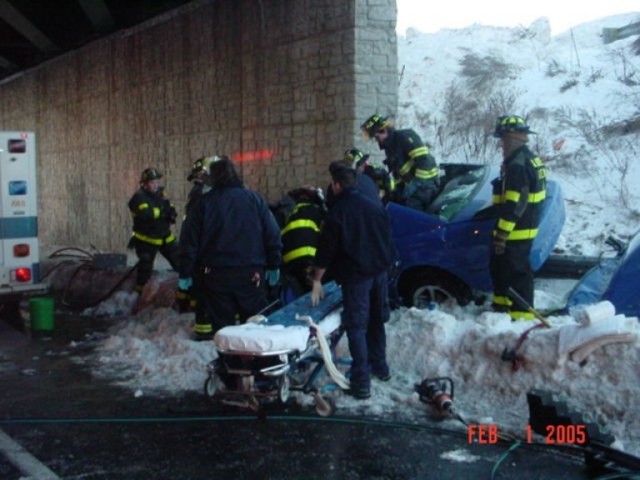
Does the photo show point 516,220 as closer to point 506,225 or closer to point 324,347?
point 506,225

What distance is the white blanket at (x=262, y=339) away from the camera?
5.05 meters

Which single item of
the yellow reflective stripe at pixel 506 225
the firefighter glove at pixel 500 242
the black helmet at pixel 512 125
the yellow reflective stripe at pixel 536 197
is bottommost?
the firefighter glove at pixel 500 242

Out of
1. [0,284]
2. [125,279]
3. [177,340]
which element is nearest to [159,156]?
[125,279]

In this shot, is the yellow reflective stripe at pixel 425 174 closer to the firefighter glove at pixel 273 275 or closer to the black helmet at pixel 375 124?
the black helmet at pixel 375 124

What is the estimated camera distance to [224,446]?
5031 millimetres

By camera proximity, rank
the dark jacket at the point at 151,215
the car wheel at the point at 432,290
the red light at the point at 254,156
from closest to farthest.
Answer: the car wheel at the point at 432,290, the dark jacket at the point at 151,215, the red light at the point at 254,156

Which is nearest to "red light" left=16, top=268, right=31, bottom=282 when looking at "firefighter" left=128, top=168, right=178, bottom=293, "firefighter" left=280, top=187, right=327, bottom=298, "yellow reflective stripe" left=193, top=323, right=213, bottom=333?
"firefighter" left=128, top=168, right=178, bottom=293

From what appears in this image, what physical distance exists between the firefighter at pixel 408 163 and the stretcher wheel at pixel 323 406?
3240mm

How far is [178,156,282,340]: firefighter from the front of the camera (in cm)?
634

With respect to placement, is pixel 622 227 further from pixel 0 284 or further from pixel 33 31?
pixel 33 31

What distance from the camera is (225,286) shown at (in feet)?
20.9

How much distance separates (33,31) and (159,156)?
5.26 metres

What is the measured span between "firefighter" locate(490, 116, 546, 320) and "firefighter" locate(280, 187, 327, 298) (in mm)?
1692

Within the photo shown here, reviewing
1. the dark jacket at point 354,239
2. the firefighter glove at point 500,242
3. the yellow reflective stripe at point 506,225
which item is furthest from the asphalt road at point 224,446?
the yellow reflective stripe at point 506,225
